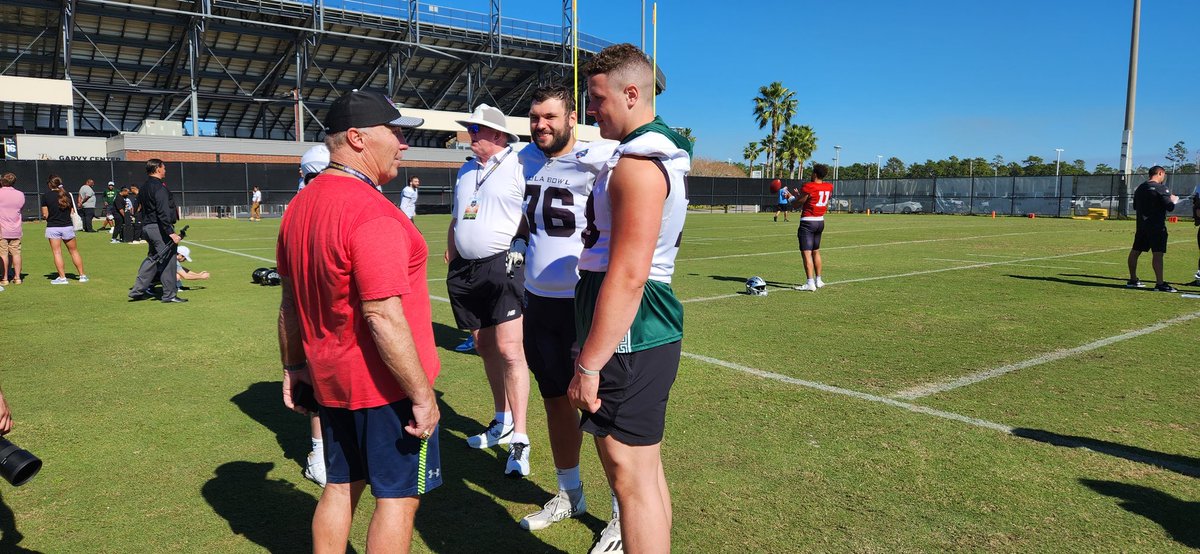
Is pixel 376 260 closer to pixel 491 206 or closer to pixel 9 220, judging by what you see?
pixel 491 206

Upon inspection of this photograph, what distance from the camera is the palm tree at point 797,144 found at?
72.7 m

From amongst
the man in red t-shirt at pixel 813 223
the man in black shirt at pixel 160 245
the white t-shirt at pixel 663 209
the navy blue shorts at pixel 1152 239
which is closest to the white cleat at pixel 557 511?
the white t-shirt at pixel 663 209

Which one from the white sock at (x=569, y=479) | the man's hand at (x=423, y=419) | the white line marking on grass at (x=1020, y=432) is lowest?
the white line marking on grass at (x=1020, y=432)

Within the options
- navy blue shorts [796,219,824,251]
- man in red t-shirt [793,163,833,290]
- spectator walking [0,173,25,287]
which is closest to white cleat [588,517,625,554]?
man in red t-shirt [793,163,833,290]

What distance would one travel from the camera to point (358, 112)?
8.12 ft

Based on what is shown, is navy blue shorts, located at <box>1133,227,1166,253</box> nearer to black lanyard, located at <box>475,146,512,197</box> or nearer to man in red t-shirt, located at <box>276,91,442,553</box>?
black lanyard, located at <box>475,146,512,197</box>

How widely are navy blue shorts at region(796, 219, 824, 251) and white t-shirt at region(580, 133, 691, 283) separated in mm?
8991

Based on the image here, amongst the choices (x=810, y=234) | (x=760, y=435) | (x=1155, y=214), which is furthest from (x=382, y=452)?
(x=1155, y=214)

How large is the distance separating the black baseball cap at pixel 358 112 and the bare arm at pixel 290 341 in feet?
2.18

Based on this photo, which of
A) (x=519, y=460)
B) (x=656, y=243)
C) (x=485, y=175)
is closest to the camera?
(x=656, y=243)

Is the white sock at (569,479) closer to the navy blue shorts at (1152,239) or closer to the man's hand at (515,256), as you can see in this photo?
the man's hand at (515,256)

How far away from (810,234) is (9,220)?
13.2m

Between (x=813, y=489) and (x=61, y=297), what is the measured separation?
460 inches

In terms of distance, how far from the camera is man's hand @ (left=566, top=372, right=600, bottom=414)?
246cm
